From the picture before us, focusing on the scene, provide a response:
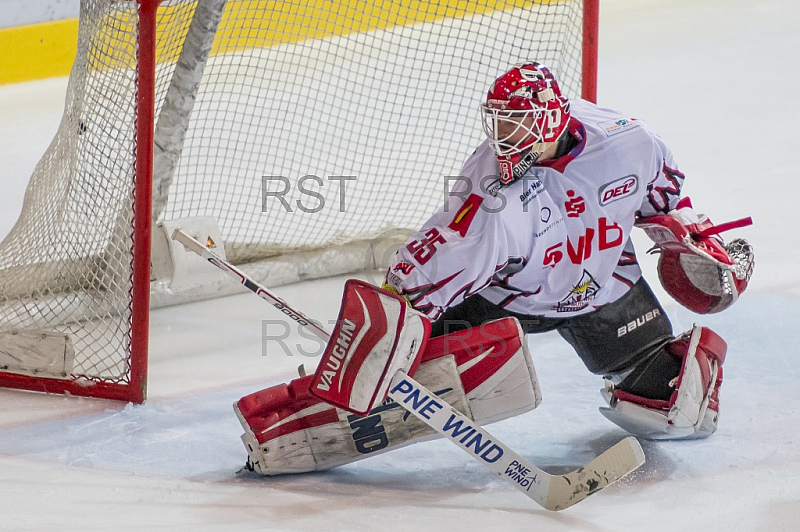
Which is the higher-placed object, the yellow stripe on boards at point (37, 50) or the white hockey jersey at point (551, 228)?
the yellow stripe on boards at point (37, 50)

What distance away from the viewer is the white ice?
2.36 meters

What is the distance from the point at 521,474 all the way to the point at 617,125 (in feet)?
2.99

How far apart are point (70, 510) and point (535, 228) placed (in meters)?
1.22

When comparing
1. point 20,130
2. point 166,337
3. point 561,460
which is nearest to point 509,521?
point 561,460

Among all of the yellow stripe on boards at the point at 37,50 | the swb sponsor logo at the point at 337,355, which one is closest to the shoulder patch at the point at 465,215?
the swb sponsor logo at the point at 337,355

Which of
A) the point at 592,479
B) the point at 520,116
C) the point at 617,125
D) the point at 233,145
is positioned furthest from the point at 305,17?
the point at 592,479

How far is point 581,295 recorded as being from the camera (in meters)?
2.72

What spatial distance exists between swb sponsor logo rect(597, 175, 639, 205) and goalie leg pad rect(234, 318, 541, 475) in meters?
0.40

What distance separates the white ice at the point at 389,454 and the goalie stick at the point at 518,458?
0.15ft

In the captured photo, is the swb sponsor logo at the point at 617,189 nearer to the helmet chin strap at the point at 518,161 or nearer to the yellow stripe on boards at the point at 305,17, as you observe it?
the helmet chin strap at the point at 518,161

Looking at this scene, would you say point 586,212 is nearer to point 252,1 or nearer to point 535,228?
point 535,228

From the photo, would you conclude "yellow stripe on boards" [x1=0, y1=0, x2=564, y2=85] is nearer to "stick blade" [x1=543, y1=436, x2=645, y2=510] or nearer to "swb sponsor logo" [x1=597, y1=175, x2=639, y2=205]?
"swb sponsor logo" [x1=597, y1=175, x2=639, y2=205]

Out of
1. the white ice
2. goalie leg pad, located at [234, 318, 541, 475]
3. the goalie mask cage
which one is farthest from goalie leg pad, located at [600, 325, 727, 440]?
the goalie mask cage

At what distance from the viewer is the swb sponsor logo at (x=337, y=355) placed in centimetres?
232
